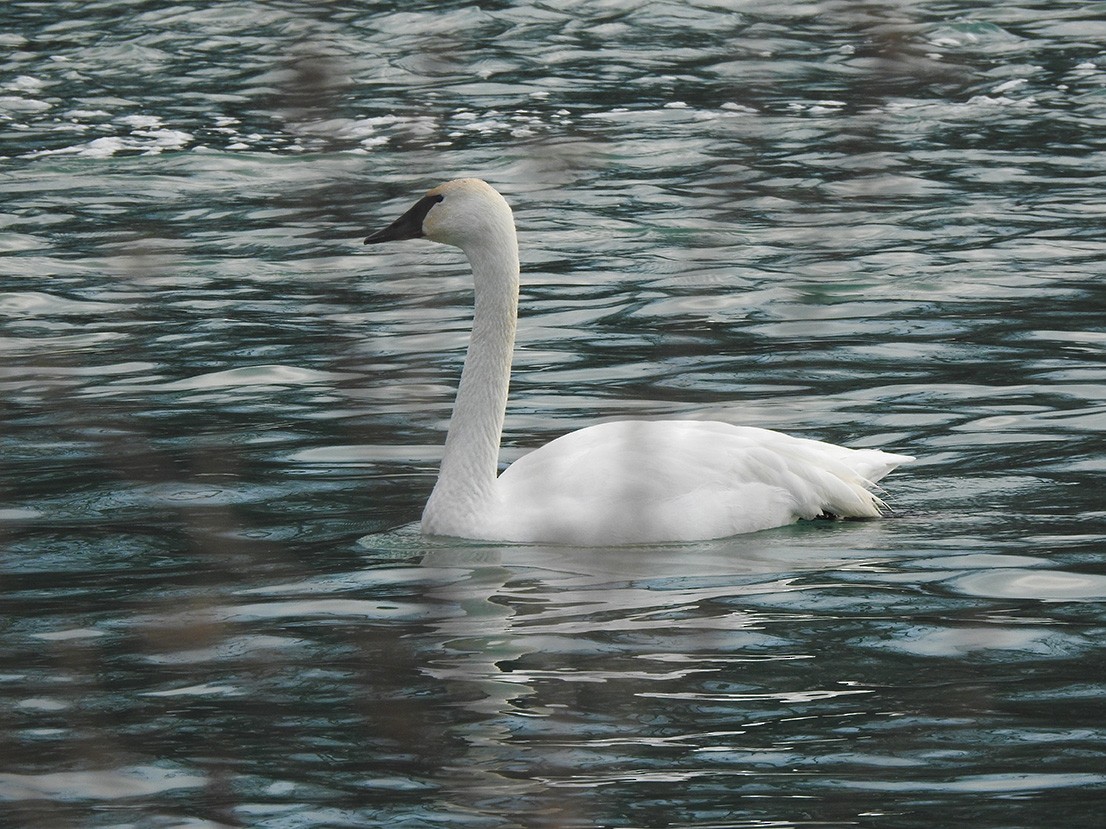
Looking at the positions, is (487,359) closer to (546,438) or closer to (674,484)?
(674,484)

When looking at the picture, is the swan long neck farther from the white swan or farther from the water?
the water

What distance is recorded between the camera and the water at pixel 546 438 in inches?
179

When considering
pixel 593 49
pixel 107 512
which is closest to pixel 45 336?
pixel 107 512

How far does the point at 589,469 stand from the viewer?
7.92 m

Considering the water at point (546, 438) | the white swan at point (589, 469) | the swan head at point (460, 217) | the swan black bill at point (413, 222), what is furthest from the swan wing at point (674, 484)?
the swan black bill at point (413, 222)

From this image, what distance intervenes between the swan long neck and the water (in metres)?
0.39

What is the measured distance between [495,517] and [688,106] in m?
11.8

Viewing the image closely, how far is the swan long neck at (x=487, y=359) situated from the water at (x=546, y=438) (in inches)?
15.4

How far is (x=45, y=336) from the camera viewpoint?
12.8 m

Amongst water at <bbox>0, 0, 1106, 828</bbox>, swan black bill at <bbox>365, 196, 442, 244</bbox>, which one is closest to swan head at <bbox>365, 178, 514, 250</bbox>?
swan black bill at <bbox>365, 196, 442, 244</bbox>

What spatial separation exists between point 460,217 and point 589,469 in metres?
1.26

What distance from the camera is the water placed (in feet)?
15.0

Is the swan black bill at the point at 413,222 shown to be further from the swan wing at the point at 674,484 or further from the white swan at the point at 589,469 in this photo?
the swan wing at the point at 674,484

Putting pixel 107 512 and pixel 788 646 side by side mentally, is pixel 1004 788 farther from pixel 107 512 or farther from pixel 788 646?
pixel 107 512
